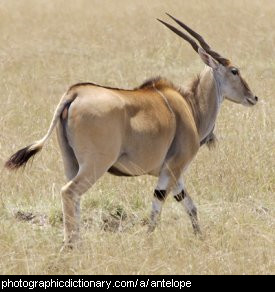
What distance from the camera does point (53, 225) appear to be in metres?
6.26

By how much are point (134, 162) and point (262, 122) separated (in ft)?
10.7

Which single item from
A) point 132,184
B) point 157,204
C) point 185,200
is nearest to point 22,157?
point 157,204

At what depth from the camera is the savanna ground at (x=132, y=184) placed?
17.1ft

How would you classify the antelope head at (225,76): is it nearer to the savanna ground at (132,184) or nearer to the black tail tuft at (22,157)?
the savanna ground at (132,184)

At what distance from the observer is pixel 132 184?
7.08m

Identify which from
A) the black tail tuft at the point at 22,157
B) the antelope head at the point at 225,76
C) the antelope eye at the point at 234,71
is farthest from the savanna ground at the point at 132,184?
the antelope eye at the point at 234,71

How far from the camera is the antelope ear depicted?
268 inches

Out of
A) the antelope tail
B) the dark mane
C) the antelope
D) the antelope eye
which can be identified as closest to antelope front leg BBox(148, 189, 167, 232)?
the antelope

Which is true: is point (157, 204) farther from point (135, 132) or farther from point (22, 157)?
point (22, 157)

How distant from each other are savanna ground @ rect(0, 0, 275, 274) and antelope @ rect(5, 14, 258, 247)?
0.30 metres

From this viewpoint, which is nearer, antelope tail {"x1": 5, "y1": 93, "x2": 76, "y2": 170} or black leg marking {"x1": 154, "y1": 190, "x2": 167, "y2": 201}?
antelope tail {"x1": 5, "y1": 93, "x2": 76, "y2": 170}

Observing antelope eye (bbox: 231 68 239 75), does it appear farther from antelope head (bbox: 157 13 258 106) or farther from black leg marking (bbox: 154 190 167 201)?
black leg marking (bbox: 154 190 167 201)

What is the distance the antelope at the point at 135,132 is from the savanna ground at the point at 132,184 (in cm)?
30

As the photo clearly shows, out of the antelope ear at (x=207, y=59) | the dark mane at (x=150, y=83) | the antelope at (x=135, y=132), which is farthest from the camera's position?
the antelope ear at (x=207, y=59)
